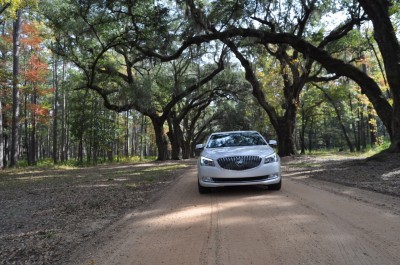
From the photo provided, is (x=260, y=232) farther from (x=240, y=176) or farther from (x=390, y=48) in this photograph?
(x=390, y=48)

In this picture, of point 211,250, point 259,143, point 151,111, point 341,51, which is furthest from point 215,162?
point 151,111

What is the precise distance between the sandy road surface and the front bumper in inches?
20.5

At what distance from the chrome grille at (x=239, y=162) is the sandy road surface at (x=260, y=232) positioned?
0.77 m

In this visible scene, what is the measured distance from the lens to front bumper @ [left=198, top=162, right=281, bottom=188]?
8.18 metres

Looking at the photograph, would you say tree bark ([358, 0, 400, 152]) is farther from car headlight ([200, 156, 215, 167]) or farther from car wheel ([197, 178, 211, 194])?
car headlight ([200, 156, 215, 167])

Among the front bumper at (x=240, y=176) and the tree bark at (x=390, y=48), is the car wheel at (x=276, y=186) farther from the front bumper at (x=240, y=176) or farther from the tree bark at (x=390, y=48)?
the tree bark at (x=390, y=48)

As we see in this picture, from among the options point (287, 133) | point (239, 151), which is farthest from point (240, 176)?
point (287, 133)

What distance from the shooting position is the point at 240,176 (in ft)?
26.8

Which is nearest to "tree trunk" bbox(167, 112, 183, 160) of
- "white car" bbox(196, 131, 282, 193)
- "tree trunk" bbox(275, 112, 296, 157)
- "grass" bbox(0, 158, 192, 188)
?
"tree trunk" bbox(275, 112, 296, 157)

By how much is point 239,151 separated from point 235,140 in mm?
1342

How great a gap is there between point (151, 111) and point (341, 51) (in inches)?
590

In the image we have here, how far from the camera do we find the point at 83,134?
30.1 m

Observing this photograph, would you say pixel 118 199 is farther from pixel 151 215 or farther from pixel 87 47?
pixel 87 47

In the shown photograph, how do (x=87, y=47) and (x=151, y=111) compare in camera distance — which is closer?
(x=87, y=47)
